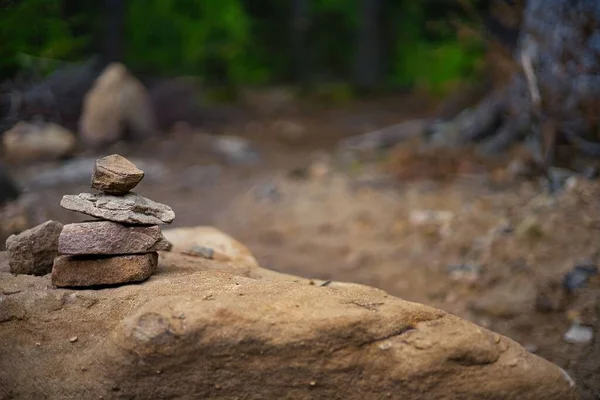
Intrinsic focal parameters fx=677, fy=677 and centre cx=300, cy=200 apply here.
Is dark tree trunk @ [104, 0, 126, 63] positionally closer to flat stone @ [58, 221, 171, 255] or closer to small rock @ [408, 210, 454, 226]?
small rock @ [408, 210, 454, 226]

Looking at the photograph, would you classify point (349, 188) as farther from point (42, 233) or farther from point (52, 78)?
point (52, 78)

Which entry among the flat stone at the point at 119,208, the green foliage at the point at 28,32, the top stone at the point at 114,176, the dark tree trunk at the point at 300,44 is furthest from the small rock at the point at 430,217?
the dark tree trunk at the point at 300,44

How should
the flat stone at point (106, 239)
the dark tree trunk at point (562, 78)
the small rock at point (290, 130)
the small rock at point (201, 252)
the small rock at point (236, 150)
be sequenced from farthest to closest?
the small rock at point (290, 130)
the small rock at point (236, 150)
the dark tree trunk at point (562, 78)
the small rock at point (201, 252)
the flat stone at point (106, 239)

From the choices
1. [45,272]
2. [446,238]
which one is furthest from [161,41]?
[45,272]

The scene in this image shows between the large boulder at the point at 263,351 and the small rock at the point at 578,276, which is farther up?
the large boulder at the point at 263,351

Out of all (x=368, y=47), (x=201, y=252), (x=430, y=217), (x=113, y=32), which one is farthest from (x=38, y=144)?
(x=368, y=47)

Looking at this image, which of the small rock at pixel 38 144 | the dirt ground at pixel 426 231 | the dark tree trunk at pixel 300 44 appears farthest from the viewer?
the dark tree trunk at pixel 300 44

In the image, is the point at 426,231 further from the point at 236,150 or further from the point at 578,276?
the point at 236,150

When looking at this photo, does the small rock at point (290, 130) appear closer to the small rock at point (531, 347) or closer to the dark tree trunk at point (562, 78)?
the dark tree trunk at point (562, 78)
